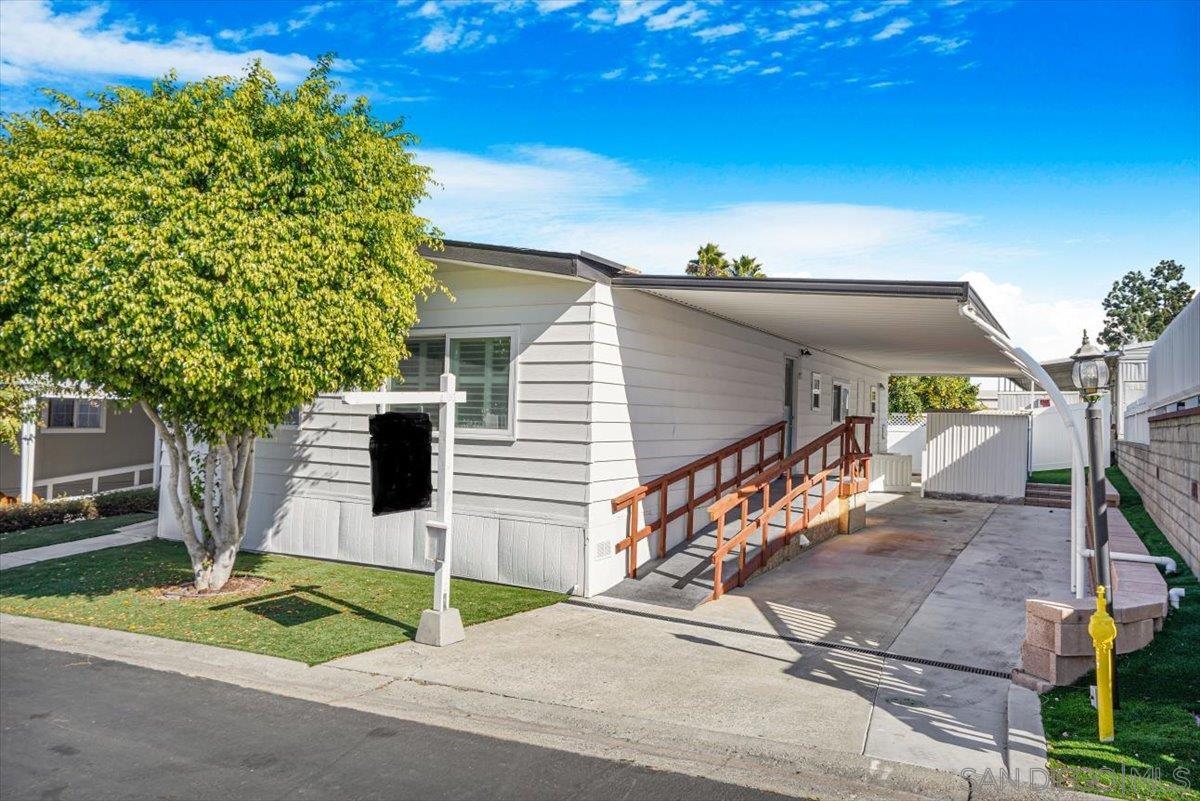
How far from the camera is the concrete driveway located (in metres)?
5.49

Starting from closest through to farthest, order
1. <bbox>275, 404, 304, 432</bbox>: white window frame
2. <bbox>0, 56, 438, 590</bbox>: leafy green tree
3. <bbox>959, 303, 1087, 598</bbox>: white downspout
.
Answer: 1. <bbox>959, 303, 1087, 598</bbox>: white downspout
2. <bbox>0, 56, 438, 590</bbox>: leafy green tree
3. <bbox>275, 404, 304, 432</bbox>: white window frame

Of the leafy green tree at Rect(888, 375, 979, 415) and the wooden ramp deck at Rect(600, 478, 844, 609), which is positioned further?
the leafy green tree at Rect(888, 375, 979, 415)

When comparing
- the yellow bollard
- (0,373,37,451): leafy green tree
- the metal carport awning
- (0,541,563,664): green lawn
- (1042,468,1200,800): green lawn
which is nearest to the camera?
(1042,468,1200,800): green lawn

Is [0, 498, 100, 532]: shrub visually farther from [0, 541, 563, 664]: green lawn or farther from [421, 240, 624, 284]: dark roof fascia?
[421, 240, 624, 284]: dark roof fascia

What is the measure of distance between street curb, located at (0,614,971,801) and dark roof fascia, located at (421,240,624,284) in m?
4.29

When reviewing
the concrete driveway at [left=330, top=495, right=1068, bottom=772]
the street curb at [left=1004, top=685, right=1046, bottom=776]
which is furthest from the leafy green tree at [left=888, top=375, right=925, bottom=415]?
the street curb at [left=1004, top=685, right=1046, bottom=776]

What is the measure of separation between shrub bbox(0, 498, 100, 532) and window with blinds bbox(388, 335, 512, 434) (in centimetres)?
870

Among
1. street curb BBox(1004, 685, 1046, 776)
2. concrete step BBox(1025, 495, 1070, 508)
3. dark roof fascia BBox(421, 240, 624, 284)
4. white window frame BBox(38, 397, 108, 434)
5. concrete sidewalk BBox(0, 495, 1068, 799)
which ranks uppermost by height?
dark roof fascia BBox(421, 240, 624, 284)

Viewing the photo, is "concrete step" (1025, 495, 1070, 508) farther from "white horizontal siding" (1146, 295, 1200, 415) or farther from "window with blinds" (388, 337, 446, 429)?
"window with blinds" (388, 337, 446, 429)

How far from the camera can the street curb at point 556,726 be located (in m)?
4.68

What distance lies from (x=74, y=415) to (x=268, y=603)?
14.0 m

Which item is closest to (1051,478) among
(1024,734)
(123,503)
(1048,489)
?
(1048,489)

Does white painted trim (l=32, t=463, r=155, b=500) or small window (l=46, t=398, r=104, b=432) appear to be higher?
small window (l=46, t=398, r=104, b=432)

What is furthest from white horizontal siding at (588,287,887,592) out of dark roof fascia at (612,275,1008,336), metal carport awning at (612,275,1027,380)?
dark roof fascia at (612,275,1008,336)
